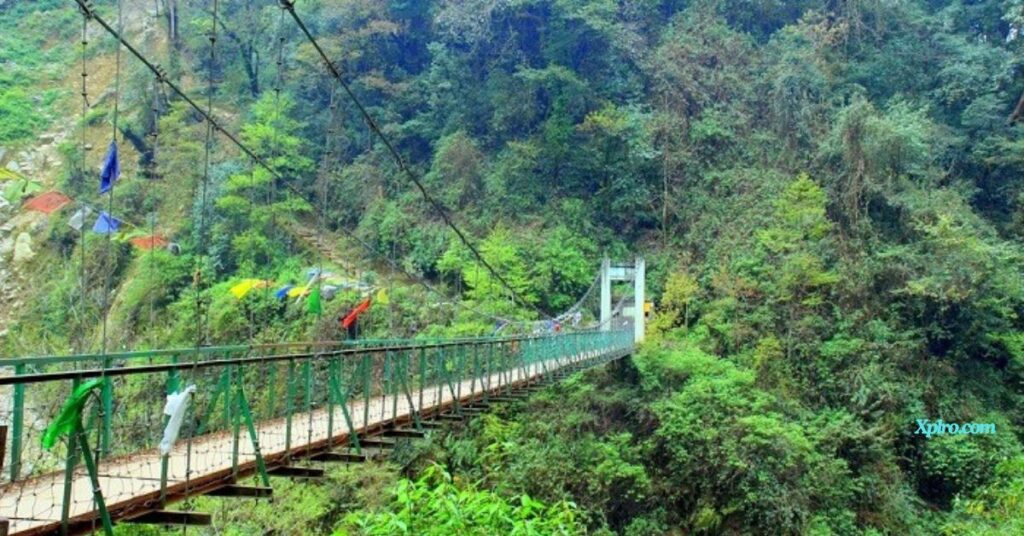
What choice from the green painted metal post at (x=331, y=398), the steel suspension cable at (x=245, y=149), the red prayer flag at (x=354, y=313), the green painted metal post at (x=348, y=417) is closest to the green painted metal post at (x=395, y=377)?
the green painted metal post at (x=348, y=417)

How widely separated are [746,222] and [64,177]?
13177 millimetres

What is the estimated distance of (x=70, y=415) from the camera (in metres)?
2.02

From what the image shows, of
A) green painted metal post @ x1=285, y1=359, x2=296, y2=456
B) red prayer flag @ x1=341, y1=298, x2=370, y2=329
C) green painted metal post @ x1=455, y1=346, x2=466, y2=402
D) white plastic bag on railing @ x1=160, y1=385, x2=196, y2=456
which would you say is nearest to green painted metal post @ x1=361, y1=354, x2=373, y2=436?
green painted metal post @ x1=285, y1=359, x2=296, y2=456

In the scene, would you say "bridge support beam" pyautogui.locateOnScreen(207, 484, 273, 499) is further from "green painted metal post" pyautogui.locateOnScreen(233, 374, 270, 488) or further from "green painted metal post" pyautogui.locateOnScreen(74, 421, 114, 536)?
"green painted metal post" pyautogui.locateOnScreen(74, 421, 114, 536)

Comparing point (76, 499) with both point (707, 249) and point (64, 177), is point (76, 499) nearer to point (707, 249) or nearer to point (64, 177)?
point (707, 249)

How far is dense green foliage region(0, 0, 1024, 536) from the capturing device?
9156 millimetres

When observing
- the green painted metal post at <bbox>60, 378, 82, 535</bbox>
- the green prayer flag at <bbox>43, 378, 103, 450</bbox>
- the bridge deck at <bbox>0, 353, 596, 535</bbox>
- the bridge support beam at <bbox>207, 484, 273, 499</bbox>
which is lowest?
the bridge support beam at <bbox>207, 484, 273, 499</bbox>

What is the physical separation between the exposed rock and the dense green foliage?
1.01ft

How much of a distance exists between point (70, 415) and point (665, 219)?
13.0 m

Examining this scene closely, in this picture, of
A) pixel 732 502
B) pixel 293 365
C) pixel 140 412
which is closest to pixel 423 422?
pixel 293 365

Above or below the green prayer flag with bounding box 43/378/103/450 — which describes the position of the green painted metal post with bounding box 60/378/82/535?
below

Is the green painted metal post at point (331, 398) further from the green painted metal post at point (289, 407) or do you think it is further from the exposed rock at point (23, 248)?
the exposed rock at point (23, 248)

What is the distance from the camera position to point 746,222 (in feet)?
43.2

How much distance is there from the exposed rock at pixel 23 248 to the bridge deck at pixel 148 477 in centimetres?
1262
